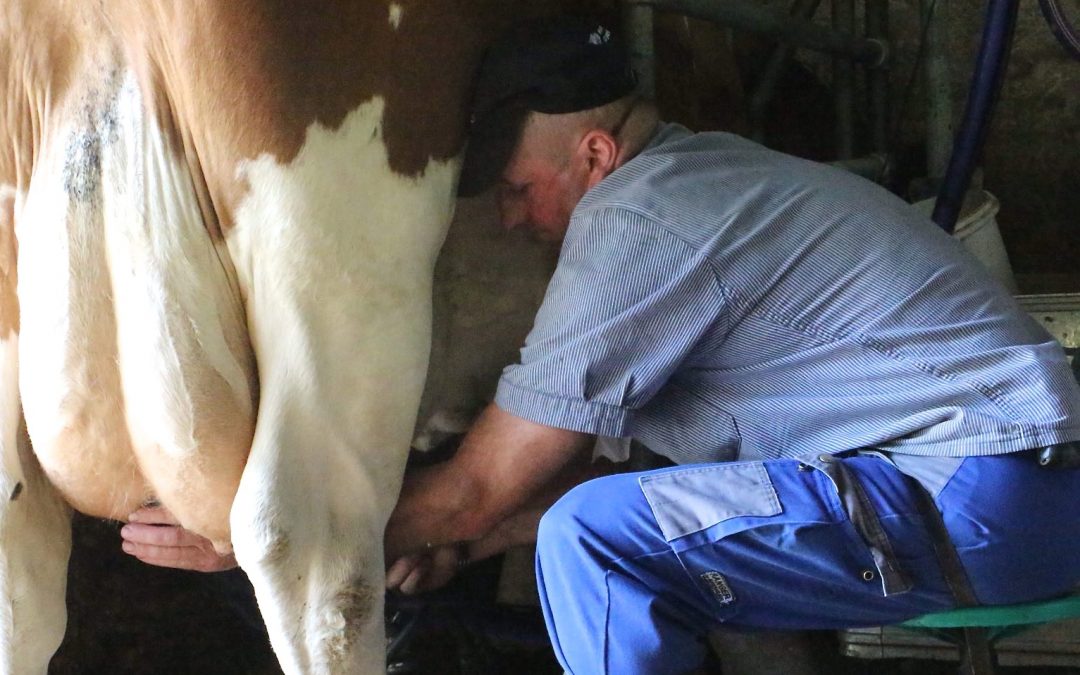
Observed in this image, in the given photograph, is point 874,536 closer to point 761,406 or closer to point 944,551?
point 944,551

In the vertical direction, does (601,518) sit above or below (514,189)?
below

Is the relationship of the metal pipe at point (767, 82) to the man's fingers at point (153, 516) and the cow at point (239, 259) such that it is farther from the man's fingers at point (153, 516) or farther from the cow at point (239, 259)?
the man's fingers at point (153, 516)

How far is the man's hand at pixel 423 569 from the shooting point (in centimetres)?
149

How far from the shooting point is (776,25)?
168 centimetres

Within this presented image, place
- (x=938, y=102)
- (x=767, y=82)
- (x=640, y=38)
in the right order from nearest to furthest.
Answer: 1. (x=640, y=38)
2. (x=938, y=102)
3. (x=767, y=82)

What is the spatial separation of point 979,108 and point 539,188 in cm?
83

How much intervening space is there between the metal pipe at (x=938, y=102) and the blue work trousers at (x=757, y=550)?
94 cm

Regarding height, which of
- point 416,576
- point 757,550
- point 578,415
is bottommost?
point 416,576

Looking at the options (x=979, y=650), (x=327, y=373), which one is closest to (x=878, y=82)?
(x=979, y=650)

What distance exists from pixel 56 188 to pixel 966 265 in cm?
101

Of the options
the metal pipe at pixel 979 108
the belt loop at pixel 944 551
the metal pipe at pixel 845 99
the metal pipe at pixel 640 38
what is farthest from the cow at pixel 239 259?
the metal pipe at pixel 845 99

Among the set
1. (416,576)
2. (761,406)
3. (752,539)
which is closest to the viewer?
(752,539)

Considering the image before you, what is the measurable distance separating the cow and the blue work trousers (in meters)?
0.26

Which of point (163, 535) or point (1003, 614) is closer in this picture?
point (1003, 614)
